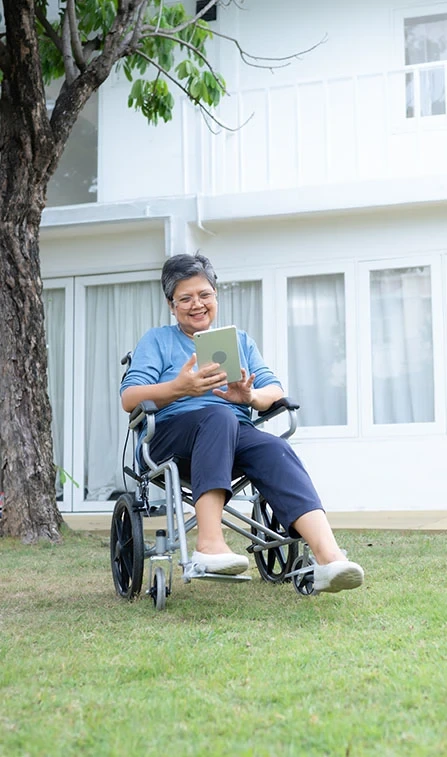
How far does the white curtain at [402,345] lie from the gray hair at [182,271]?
471 cm


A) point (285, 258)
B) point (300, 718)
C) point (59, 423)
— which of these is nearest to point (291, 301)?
point (285, 258)

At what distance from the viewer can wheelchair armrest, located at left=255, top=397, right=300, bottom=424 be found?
3.31 meters

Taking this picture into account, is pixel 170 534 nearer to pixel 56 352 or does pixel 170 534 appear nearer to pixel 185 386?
pixel 185 386

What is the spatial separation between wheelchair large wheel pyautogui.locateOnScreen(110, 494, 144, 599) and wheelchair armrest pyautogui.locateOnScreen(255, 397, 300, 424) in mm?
569

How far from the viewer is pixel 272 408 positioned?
3418mm

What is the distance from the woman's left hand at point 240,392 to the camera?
10.6 ft

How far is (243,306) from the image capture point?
8344 mm

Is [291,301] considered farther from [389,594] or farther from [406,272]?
[389,594]

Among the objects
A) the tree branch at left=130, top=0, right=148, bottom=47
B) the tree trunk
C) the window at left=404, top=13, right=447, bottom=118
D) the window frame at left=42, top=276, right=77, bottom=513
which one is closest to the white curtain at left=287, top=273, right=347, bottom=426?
the window at left=404, top=13, right=447, bottom=118

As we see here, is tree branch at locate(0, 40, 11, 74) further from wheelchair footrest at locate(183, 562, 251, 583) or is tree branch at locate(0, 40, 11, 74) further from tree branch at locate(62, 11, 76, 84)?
wheelchair footrest at locate(183, 562, 251, 583)

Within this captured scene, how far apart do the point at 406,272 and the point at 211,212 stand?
1.71 meters

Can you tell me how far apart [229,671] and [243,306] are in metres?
6.34

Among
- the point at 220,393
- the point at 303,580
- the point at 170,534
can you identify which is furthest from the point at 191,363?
the point at 303,580

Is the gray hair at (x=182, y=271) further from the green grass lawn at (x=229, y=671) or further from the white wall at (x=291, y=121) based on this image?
the white wall at (x=291, y=121)
